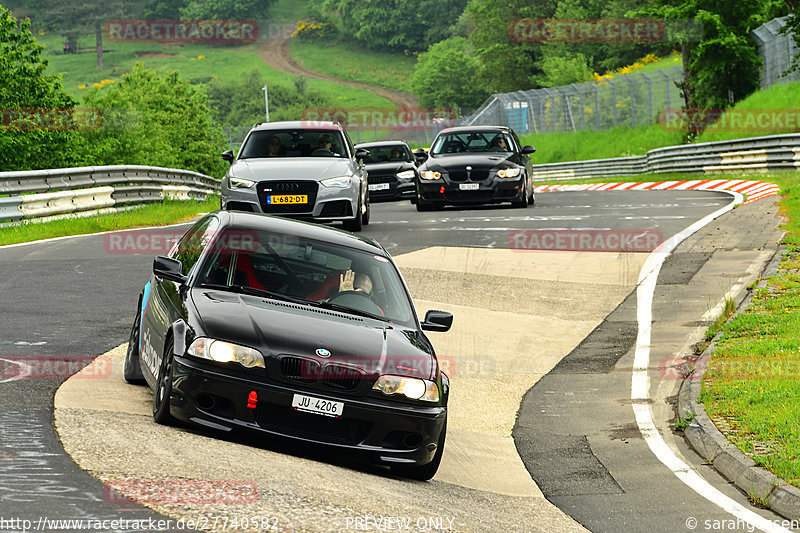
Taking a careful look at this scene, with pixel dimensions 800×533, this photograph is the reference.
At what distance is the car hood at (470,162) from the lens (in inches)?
928

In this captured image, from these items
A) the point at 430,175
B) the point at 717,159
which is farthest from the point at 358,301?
the point at 717,159

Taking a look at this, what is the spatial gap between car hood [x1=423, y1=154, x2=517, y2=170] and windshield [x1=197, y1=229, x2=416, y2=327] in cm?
1559

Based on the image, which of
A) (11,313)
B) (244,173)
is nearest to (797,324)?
(11,313)

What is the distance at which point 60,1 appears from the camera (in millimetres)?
186625

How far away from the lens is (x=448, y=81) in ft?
455

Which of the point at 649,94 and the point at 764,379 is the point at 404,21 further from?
the point at 764,379

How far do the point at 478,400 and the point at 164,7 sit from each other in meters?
198

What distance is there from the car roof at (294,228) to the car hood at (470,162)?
49.9 feet

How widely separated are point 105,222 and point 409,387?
54.0ft

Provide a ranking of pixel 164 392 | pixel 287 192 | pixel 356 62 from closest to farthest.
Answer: pixel 164 392 < pixel 287 192 < pixel 356 62

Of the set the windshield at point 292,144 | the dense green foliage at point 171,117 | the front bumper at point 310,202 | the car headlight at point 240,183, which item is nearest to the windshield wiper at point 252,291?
the front bumper at point 310,202

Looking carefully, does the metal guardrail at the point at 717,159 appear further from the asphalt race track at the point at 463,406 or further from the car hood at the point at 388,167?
the asphalt race track at the point at 463,406

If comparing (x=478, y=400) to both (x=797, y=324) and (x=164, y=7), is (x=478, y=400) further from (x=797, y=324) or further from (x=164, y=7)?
(x=164, y=7)

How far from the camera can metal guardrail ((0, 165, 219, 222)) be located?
20594mm
